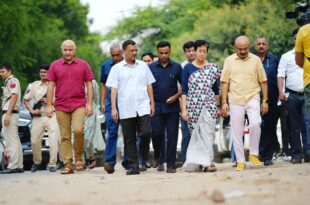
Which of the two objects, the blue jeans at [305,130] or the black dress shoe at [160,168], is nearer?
the blue jeans at [305,130]

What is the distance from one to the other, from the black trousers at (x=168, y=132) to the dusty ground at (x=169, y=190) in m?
1.75

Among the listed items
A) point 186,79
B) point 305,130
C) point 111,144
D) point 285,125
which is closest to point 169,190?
point 186,79

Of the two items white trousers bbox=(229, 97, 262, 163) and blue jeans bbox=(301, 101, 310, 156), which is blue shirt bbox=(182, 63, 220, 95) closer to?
white trousers bbox=(229, 97, 262, 163)

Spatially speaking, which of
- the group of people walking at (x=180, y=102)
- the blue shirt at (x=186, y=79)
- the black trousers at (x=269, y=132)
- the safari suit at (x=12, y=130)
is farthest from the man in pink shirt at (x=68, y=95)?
the black trousers at (x=269, y=132)

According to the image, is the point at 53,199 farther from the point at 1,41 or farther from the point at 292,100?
the point at 1,41

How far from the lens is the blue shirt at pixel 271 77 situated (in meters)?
16.2

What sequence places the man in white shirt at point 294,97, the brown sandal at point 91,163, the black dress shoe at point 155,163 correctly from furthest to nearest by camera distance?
the brown sandal at point 91,163 → the black dress shoe at point 155,163 → the man in white shirt at point 294,97

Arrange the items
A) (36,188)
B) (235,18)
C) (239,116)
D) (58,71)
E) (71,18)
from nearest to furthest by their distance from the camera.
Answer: (36,188) < (239,116) < (58,71) < (235,18) < (71,18)

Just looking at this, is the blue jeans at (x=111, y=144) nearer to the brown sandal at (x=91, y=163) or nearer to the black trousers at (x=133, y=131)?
the black trousers at (x=133, y=131)

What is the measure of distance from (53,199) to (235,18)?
3789cm

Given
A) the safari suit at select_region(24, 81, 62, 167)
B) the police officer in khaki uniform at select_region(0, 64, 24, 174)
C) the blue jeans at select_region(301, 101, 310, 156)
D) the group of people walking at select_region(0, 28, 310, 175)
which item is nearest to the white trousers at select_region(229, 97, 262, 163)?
the group of people walking at select_region(0, 28, 310, 175)

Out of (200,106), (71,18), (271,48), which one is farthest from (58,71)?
(71,18)

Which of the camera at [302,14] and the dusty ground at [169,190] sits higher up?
the camera at [302,14]

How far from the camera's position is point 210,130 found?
14.5 metres
